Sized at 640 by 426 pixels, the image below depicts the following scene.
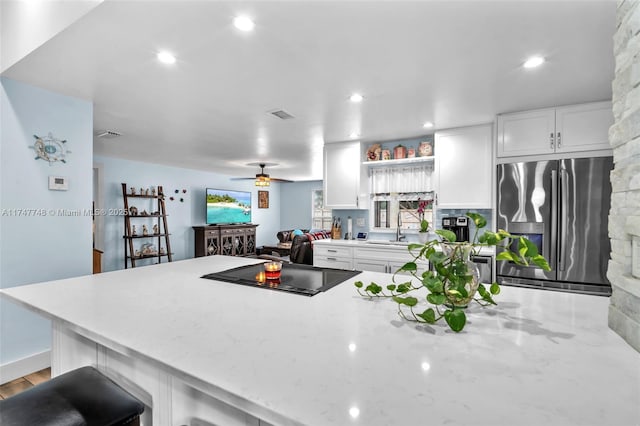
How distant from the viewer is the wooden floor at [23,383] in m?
2.13

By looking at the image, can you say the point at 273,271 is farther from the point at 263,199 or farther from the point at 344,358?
the point at 263,199

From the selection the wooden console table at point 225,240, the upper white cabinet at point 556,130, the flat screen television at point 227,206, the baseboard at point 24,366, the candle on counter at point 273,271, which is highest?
the upper white cabinet at point 556,130

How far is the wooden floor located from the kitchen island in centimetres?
134

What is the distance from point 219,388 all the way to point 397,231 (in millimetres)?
3599

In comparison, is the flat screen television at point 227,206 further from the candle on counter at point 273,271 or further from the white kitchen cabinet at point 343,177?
the candle on counter at point 273,271

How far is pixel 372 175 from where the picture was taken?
4266 mm

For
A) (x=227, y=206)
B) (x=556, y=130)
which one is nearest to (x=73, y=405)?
(x=556, y=130)

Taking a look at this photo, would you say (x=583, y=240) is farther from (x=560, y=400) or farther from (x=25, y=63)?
(x=25, y=63)

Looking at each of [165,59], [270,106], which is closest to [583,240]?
[270,106]

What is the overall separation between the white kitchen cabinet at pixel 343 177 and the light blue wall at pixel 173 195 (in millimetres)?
4084

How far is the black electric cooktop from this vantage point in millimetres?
1438

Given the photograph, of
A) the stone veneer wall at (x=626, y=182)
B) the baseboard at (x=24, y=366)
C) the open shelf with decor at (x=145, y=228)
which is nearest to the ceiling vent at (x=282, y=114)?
the stone veneer wall at (x=626, y=182)

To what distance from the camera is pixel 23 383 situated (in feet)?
7.39

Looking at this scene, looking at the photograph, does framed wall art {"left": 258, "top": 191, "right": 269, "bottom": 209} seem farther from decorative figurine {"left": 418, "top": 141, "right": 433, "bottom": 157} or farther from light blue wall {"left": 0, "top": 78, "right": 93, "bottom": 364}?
light blue wall {"left": 0, "top": 78, "right": 93, "bottom": 364}
